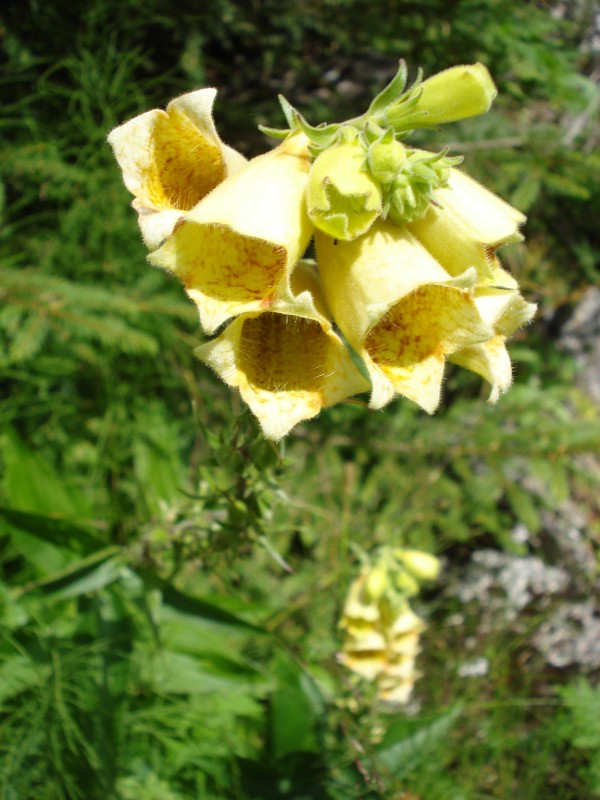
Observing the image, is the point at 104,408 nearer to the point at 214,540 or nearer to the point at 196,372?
the point at 196,372

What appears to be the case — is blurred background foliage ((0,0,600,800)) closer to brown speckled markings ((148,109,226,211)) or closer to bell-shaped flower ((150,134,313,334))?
bell-shaped flower ((150,134,313,334))

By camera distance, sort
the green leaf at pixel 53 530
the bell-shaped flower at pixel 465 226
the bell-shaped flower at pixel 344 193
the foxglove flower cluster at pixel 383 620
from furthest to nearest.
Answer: the foxglove flower cluster at pixel 383 620
the green leaf at pixel 53 530
the bell-shaped flower at pixel 465 226
the bell-shaped flower at pixel 344 193

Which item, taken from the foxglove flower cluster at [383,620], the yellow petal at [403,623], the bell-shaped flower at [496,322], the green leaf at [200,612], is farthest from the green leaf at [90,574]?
the bell-shaped flower at [496,322]

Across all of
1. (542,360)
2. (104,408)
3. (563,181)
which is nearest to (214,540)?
(104,408)

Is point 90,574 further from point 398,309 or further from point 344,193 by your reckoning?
point 344,193

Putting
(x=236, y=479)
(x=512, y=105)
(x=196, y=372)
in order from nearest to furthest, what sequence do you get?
1. (x=236, y=479)
2. (x=196, y=372)
3. (x=512, y=105)

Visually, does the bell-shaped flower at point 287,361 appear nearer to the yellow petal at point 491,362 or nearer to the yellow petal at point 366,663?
the yellow petal at point 491,362

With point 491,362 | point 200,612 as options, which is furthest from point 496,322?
point 200,612
